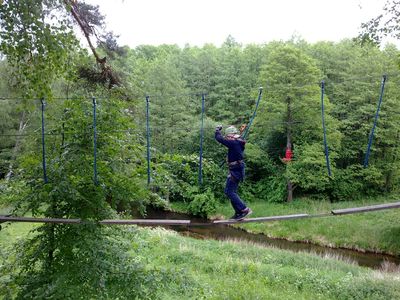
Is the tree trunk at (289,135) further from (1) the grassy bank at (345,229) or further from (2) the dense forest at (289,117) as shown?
(1) the grassy bank at (345,229)

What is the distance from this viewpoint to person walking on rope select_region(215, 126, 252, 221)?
15.3 ft

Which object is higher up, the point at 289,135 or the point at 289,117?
the point at 289,117

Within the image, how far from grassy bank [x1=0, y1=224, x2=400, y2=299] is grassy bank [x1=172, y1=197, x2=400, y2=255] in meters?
3.89

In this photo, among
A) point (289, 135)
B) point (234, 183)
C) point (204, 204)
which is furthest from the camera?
point (204, 204)

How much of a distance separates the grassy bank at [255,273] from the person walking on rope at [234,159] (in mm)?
1809

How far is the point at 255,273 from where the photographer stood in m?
9.62

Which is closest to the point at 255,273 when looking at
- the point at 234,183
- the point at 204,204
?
the point at 234,183

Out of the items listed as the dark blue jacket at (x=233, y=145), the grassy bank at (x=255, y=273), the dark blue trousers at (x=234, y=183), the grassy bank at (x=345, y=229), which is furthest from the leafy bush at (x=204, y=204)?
the dark blue jacket at (x=233, y=145)

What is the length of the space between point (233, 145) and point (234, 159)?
0.68 feet

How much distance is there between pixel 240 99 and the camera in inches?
940

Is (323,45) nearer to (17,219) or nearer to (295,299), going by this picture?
(295,299)

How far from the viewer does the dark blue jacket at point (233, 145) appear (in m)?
4.62

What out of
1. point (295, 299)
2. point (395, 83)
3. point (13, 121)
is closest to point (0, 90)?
point (13, 121)

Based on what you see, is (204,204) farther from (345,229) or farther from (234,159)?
(234,159)
